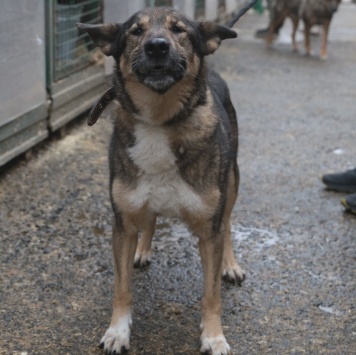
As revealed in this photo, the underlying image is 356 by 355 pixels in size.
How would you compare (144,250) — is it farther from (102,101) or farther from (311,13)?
(311,13)

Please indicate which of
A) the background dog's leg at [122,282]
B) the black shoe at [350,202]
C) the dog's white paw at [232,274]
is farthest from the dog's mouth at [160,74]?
the black shoe at [350,202]

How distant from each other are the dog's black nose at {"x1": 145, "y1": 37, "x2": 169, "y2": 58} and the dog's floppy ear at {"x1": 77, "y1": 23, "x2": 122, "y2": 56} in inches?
16.0

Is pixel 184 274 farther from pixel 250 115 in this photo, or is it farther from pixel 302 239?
pixel 250 115

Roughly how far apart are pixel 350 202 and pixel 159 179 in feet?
7.11

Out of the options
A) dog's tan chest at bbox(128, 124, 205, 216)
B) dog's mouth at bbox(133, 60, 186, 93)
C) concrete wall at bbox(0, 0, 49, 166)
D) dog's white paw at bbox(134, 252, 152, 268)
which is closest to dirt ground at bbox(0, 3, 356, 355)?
dog's white paw at bbox(134, 252, 152, 268)

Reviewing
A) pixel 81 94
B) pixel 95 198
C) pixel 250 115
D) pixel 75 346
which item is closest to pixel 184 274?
pixel 75 346

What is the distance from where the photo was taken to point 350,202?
16.4 ft

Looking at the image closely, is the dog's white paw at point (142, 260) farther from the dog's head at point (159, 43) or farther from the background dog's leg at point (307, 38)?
the background dog's leg at point (307, 38)

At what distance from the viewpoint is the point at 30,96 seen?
5.48m

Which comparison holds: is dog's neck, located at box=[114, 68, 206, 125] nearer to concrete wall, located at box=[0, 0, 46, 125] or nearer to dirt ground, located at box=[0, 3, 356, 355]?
dirt ground, located at box=[0, 3, 356, 355]

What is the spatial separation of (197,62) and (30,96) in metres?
2.50

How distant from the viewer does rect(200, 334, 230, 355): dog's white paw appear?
3.29 m

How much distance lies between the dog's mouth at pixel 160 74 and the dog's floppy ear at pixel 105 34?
34 cm

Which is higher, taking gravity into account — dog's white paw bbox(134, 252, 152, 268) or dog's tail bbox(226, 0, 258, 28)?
dog's tail bbox(226, 0, 258, 28)
